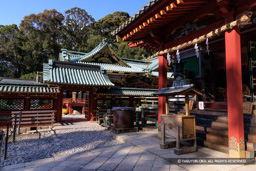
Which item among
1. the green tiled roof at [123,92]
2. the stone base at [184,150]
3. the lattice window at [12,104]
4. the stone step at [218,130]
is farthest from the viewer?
the green tiled roof at [123,92]

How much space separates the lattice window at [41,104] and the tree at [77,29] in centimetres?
3250

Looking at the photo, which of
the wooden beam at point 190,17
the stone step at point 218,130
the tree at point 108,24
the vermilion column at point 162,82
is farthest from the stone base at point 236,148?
the tree at point 108,24

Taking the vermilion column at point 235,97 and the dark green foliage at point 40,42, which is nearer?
the vermilion column at point 235,97

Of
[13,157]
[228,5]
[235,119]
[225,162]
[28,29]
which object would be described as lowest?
[13,157]

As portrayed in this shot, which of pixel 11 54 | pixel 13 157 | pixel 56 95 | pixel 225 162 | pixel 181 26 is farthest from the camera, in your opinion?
pixel 11 54

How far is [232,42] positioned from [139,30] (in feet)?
9.95

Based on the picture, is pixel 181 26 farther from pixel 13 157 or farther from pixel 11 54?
pixel 11 54

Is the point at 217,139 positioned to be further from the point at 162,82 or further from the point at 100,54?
the point at 100,54

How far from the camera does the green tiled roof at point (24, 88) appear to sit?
31.7ft

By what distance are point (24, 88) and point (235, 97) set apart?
36.7ft

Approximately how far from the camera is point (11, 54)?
37.8 metres

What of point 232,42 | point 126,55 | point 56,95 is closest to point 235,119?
point 232,42

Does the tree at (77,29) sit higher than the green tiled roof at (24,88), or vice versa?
the tree at (77,29)

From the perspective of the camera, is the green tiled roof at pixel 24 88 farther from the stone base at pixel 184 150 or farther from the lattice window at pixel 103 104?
the stone base at pixel 184 150
